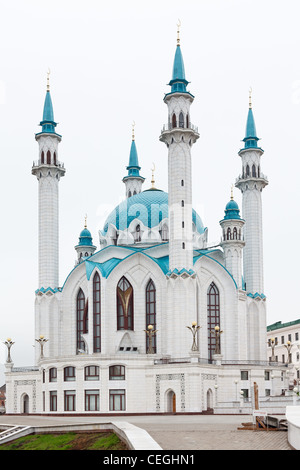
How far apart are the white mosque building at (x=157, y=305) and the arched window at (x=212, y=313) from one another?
11 cm

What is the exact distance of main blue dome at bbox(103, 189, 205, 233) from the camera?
3135 inches

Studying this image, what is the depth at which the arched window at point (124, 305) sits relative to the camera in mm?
70062

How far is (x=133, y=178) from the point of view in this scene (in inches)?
3654

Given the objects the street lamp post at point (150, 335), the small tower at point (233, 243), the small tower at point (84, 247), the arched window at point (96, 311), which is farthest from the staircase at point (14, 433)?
the small tower at point (84, 247)

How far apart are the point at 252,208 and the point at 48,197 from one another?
20612mm

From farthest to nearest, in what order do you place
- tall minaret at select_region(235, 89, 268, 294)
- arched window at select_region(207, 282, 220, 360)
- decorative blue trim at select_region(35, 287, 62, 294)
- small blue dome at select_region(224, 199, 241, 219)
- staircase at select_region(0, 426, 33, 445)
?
tall minaret at select_region(235, 89, 268, 294), small blue dome at select_region(224, 199, 241, 219), decorative blue trim at select_region(35, 287, 62, 294), arched window at select_region(207, 282, 220, 360), staircase at select_region(0, 426, 33, 445)

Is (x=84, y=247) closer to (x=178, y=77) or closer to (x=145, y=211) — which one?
(x=145, y=211)

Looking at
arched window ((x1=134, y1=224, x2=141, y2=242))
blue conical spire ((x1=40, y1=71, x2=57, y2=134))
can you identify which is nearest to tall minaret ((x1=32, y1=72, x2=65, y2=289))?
blue conical spire ((x1=40, y1=71, x2=57, y2=134))

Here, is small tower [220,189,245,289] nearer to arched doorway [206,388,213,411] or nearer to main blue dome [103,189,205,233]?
main blue dome [103,189,205,233]

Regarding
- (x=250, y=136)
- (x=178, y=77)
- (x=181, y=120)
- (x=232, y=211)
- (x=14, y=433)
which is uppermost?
(x=178, y=77)

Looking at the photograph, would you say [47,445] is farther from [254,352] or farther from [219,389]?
[254,352]

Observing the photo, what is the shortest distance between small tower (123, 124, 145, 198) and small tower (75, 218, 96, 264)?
9.67 meters

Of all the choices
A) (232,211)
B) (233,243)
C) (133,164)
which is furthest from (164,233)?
(133,164)
